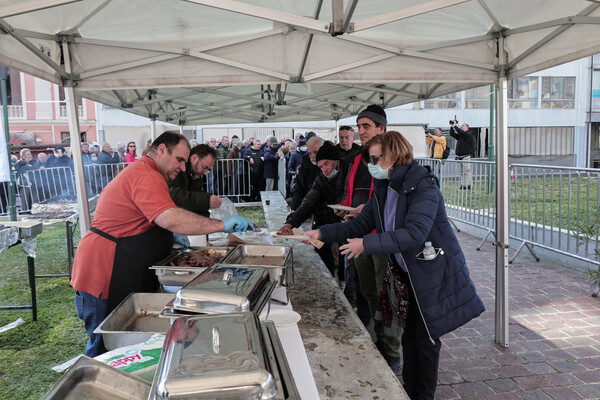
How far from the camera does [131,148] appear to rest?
43.7 ft

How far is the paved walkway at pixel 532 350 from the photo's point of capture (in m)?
3.06

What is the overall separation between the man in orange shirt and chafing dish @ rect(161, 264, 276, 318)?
1.81 feet

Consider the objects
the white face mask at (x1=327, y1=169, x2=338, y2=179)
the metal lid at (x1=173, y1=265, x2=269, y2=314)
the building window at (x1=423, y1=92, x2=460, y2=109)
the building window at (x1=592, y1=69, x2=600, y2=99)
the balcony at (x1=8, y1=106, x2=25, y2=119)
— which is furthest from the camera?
the building window at (x1=592, y1=69, x2=600, y2=99)

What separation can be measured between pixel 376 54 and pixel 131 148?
11409 millimetres

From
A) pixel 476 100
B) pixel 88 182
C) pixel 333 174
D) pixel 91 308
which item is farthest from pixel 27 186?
pixel 476 100

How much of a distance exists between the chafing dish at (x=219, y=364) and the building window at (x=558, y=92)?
2885 centimetres

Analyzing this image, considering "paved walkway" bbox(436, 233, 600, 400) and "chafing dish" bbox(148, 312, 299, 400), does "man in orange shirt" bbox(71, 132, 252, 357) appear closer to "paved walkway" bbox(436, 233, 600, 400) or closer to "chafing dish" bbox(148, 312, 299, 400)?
"chafing dish" bbox(148, 312, 299, 400)

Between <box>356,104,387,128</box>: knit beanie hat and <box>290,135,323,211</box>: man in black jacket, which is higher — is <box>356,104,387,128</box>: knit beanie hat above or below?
above

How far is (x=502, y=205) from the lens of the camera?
3.63 meters

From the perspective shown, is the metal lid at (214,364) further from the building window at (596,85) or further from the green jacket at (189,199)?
the building window at (596,85)

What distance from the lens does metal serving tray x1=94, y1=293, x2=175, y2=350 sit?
5.76 feet

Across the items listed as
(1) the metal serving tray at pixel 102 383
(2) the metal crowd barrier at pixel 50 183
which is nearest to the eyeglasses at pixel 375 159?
(1) the metal serving tray at pixel 102 383

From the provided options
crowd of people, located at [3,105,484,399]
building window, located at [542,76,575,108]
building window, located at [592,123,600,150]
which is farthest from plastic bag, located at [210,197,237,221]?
building window, located at [592,123,600,150]

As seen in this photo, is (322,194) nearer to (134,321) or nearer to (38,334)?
(134,321)
